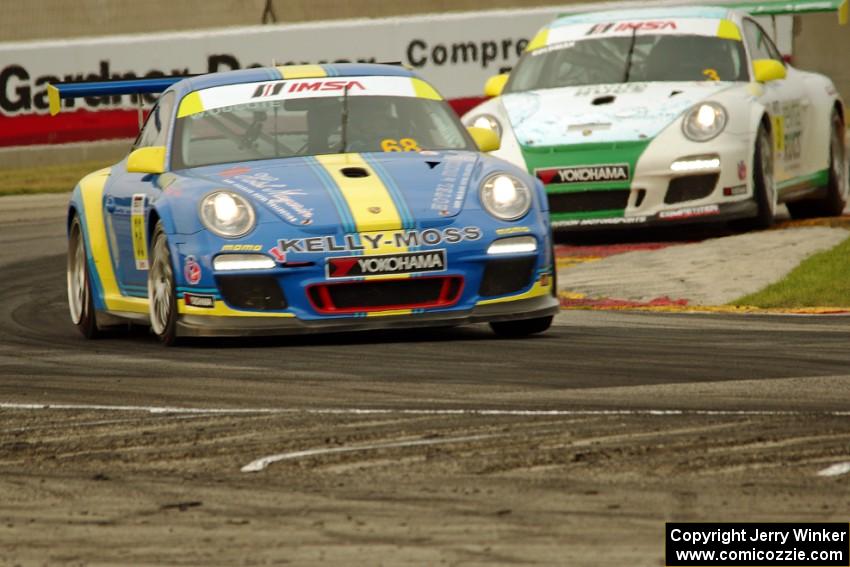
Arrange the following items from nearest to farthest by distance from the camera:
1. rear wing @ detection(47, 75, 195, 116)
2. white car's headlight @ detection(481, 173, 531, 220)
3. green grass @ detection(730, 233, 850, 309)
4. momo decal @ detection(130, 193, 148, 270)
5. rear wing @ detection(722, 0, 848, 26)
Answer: white car's headlight @ detection(481, 173, 531, 220) < momo decal @ detection(130, 193, 148, 270) < green grass @ detection(730, 233, 850, 309) < rear wing @ detection(47, 75, 195, 116) < rear wing @ detection(722, 0, 848, 26)

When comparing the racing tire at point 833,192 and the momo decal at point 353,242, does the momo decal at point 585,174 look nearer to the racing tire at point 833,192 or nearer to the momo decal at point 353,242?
the racing tire at point 833,192

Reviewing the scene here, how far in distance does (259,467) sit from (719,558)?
5.41ft

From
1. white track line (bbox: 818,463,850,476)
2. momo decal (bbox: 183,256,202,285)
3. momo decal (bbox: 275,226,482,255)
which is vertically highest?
white track line (bbox: 818,463,850,476)

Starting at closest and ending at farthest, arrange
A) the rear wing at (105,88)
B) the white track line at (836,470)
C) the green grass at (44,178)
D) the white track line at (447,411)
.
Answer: the white track line at (836,470), the white track line at (447,411), the rear wing at (105,88), the green grass at (44,178)

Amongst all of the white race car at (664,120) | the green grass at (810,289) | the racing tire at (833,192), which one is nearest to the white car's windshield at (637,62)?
the white race car at (664,120)

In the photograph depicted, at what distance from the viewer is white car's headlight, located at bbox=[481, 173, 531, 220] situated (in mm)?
9055

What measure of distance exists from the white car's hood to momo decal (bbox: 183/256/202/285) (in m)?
5.15

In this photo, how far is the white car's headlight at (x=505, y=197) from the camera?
9055 millimetres

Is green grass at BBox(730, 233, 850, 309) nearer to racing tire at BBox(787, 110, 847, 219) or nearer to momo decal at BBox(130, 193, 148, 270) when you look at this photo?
momo decal at BBox(130, 193, 148, 270)

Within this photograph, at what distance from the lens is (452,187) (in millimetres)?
9133

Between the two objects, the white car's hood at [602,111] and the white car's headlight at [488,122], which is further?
the white car's headlight at [488,122]

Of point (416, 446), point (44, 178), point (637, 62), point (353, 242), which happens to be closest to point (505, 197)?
point (353, 242)

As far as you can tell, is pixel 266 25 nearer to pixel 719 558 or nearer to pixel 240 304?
pixel 240 304

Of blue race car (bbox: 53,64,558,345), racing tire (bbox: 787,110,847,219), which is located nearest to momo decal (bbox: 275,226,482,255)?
blue race car (bbox: 53,64,558,345)
